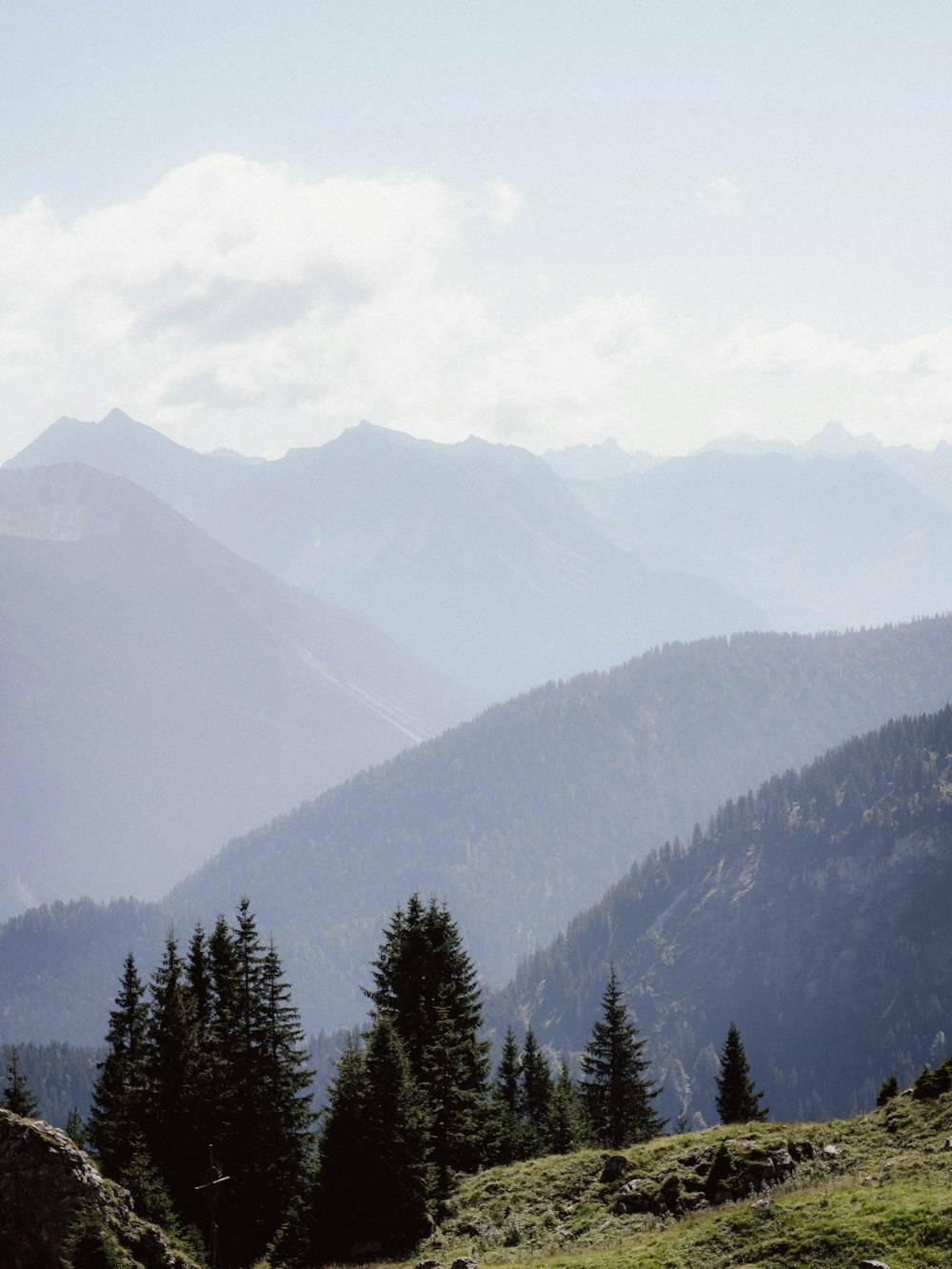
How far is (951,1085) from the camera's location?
141ft

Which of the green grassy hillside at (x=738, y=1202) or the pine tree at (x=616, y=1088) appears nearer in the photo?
the green grassy hillside at (x=738, y=1202)

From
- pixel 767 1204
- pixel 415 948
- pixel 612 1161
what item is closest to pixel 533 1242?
pixel 612 1161

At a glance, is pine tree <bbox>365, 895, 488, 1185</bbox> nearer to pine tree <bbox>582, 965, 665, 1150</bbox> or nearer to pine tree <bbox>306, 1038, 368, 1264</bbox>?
pine tree <bbox>306, 1038, 368, 1264</bbox>

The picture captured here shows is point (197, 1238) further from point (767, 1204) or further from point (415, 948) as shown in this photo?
point (767, 1204)

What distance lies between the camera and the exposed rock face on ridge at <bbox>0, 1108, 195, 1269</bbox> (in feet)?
125

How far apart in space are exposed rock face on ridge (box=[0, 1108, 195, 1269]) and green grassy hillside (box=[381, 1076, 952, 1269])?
1058 cm

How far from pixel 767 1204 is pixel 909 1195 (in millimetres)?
4472

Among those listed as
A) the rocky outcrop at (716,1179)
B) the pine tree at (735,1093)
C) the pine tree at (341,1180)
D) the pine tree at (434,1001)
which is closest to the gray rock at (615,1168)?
the rocky outcrop at (716,1179)

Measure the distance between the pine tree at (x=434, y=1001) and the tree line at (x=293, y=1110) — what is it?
0.35 feet

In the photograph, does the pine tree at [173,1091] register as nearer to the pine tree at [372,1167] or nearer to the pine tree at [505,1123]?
the pine tree at [372,1167]

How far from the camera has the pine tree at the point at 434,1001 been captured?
2343 inches

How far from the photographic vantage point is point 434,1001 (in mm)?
64125

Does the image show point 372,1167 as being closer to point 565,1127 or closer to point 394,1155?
point 394,1155

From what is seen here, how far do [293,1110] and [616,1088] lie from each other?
72.6ft
